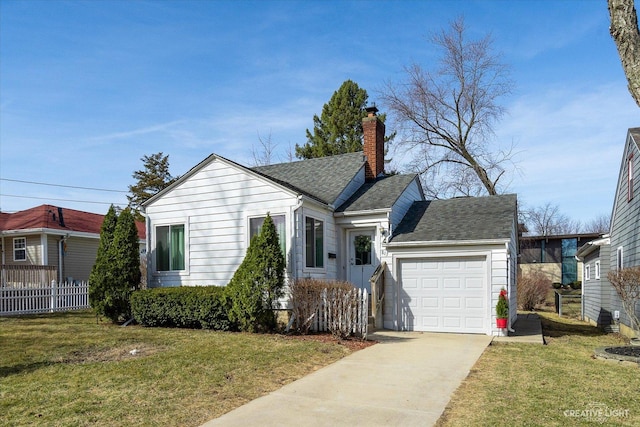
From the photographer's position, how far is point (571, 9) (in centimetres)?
1250

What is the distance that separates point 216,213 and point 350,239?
13.1ft

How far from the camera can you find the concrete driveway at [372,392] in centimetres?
512

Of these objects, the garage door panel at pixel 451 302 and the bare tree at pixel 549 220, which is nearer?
the garage door panel at pixel 451 302

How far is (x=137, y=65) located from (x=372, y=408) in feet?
41.5

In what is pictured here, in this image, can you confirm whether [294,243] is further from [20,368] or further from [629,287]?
[629,287]

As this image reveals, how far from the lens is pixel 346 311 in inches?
413

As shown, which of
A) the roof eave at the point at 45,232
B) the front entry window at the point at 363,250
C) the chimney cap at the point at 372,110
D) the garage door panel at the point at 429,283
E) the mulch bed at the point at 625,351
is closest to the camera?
the mulch bed at the point at 625,351

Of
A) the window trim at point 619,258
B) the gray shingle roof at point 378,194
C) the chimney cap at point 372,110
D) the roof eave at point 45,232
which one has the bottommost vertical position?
the window trim at point 619,258

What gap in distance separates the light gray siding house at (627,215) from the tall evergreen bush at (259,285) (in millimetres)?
8902

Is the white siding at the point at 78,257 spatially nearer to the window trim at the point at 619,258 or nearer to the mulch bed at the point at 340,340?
the mulch bed at the point at 340,340

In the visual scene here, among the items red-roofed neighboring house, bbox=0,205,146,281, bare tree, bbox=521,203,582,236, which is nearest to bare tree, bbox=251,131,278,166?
red-roofed neighboring house, bbox=0,205,146,281

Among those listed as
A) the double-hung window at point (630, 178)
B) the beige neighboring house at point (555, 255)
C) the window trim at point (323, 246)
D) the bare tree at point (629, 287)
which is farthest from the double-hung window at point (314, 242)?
the beige neighboring house at point (555, 255)

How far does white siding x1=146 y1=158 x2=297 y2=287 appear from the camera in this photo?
12.4 m

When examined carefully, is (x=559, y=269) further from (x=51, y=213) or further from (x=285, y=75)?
(x=51, y=213)
